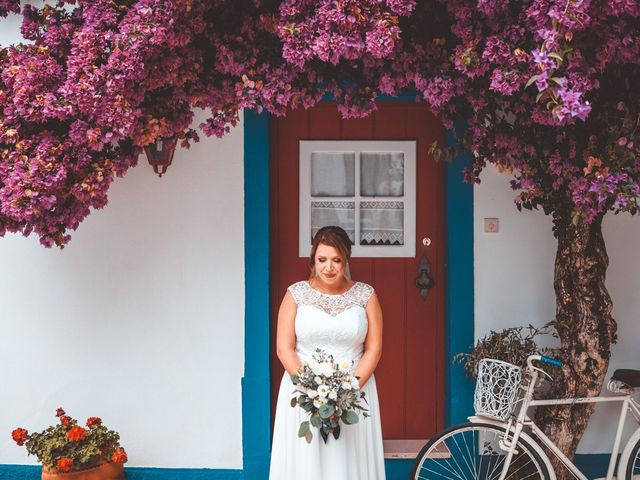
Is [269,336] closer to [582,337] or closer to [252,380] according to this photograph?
[252,380]

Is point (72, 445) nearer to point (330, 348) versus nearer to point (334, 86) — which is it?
point (330, 348)

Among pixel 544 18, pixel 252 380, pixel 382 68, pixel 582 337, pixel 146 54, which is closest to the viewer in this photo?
pixel 544 18

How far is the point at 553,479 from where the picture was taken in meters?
4.40

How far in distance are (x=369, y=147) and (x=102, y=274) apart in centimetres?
199

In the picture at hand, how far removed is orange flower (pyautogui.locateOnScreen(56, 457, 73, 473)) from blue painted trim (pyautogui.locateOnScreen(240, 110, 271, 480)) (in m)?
1.09

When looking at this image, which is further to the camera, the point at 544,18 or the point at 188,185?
the point at 188,185

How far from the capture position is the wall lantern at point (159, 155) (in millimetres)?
4953

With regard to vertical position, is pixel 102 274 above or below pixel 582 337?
above

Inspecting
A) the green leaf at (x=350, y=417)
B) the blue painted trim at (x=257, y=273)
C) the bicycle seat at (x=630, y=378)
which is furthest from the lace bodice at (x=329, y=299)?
the bicycle seat at (x=630, y=378)

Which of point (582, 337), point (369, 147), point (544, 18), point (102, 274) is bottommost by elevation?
point (582, 337)

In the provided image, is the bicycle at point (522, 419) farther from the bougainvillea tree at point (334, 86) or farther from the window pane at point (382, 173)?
the window pane at point (382, 173)

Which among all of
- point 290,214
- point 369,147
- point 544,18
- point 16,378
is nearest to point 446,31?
point 544,18

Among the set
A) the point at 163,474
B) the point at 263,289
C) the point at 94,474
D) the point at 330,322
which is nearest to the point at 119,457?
the point at 94,474

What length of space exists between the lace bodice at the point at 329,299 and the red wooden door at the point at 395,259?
43.9 inches
